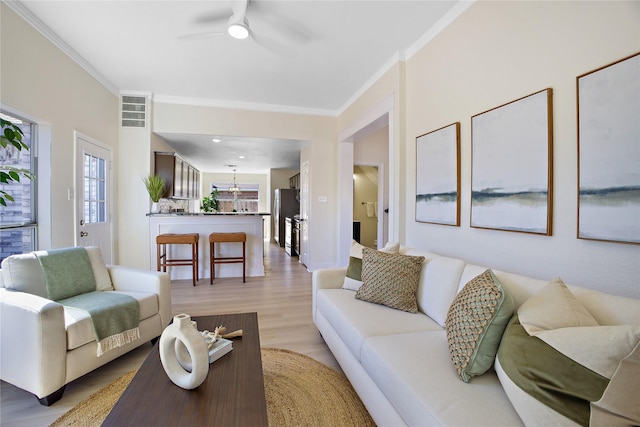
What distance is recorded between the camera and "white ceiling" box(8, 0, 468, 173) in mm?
2418

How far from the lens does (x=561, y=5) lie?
163 centimetres

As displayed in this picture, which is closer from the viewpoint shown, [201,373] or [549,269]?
[201,373]

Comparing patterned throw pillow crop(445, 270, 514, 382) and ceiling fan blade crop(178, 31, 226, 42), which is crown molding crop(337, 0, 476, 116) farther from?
patterned throw pillow crop(445, 270, 514, 382)

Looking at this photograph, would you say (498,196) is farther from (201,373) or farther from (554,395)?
(201,373)

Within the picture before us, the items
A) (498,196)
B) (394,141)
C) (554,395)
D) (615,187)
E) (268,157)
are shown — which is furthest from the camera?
(268,157)

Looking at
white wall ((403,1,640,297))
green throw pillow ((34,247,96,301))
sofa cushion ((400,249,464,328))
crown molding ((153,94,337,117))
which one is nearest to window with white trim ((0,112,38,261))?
green throw pillow ((34,247,96,301))

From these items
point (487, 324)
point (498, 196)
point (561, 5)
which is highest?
point (561, 5)

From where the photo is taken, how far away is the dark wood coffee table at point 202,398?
99 cm

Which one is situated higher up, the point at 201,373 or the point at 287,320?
the point at 201,373

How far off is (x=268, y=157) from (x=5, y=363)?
5940 mm

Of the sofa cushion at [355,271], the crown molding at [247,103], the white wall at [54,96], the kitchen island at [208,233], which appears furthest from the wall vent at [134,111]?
the sofa cushion at [355,271]

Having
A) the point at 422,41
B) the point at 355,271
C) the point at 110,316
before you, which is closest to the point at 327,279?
the point at 355,271

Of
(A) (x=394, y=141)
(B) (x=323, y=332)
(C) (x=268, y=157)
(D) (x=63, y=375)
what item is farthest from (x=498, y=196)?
(C) (x=268, y=157)

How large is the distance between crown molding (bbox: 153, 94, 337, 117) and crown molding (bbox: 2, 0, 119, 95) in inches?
28.0
